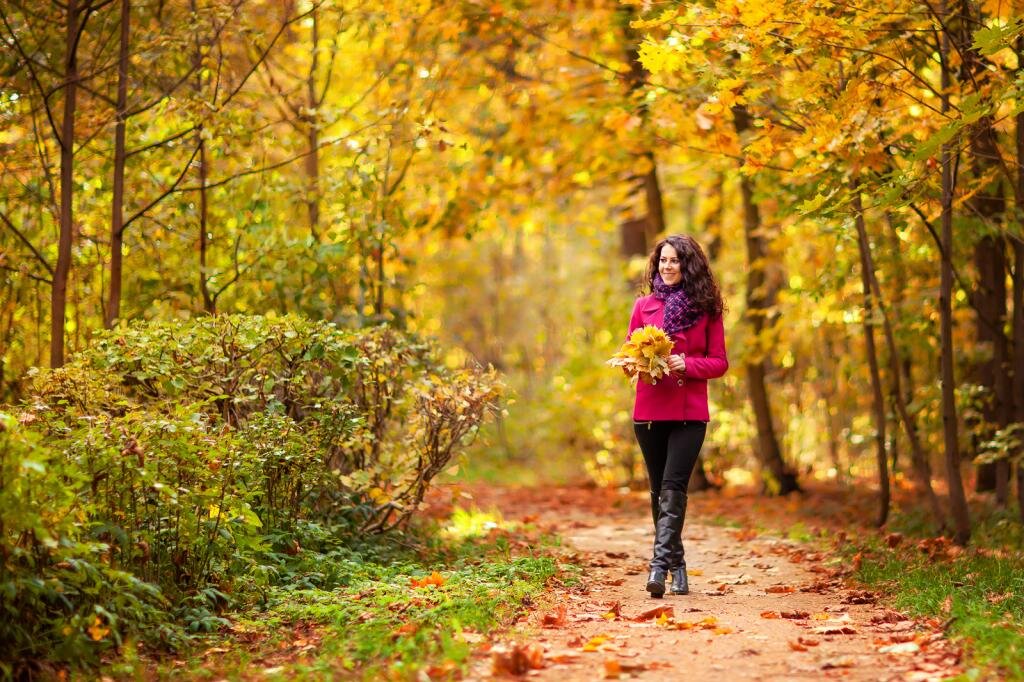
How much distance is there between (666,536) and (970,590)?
1.73m

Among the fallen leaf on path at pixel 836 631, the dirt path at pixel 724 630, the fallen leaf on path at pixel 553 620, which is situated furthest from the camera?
the fallen leaf on path at pixel 553 620

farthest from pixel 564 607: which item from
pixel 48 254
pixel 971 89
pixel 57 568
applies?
pixel 48 254

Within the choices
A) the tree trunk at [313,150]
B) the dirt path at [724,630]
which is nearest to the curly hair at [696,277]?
the dirt path at [724,630]

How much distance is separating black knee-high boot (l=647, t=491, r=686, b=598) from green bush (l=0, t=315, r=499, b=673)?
1521mm

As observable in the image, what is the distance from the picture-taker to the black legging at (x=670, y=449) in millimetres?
6145

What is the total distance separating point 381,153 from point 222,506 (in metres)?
4.62

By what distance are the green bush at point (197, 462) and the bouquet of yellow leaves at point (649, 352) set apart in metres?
1.30

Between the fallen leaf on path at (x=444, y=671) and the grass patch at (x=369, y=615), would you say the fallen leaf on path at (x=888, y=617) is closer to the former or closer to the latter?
the grass patch at (x=369, y=615)

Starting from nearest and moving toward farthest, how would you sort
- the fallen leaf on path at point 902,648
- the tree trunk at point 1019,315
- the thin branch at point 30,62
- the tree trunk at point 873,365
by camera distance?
the fallen leaf on path at point 902,648 → the thin branch at point 30,62 → the tree trunk at point 1019,315 → the tree trunk at point 873,365

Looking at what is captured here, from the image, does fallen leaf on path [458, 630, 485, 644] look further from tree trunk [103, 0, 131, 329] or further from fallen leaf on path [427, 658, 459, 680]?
tree trunk [103, 0, 131, 329]

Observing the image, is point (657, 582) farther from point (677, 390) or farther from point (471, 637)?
point (471, 637)

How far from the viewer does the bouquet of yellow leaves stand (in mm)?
5953

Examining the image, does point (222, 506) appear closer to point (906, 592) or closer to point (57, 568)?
point (57, 568)

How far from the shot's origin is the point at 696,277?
20.7 ft
